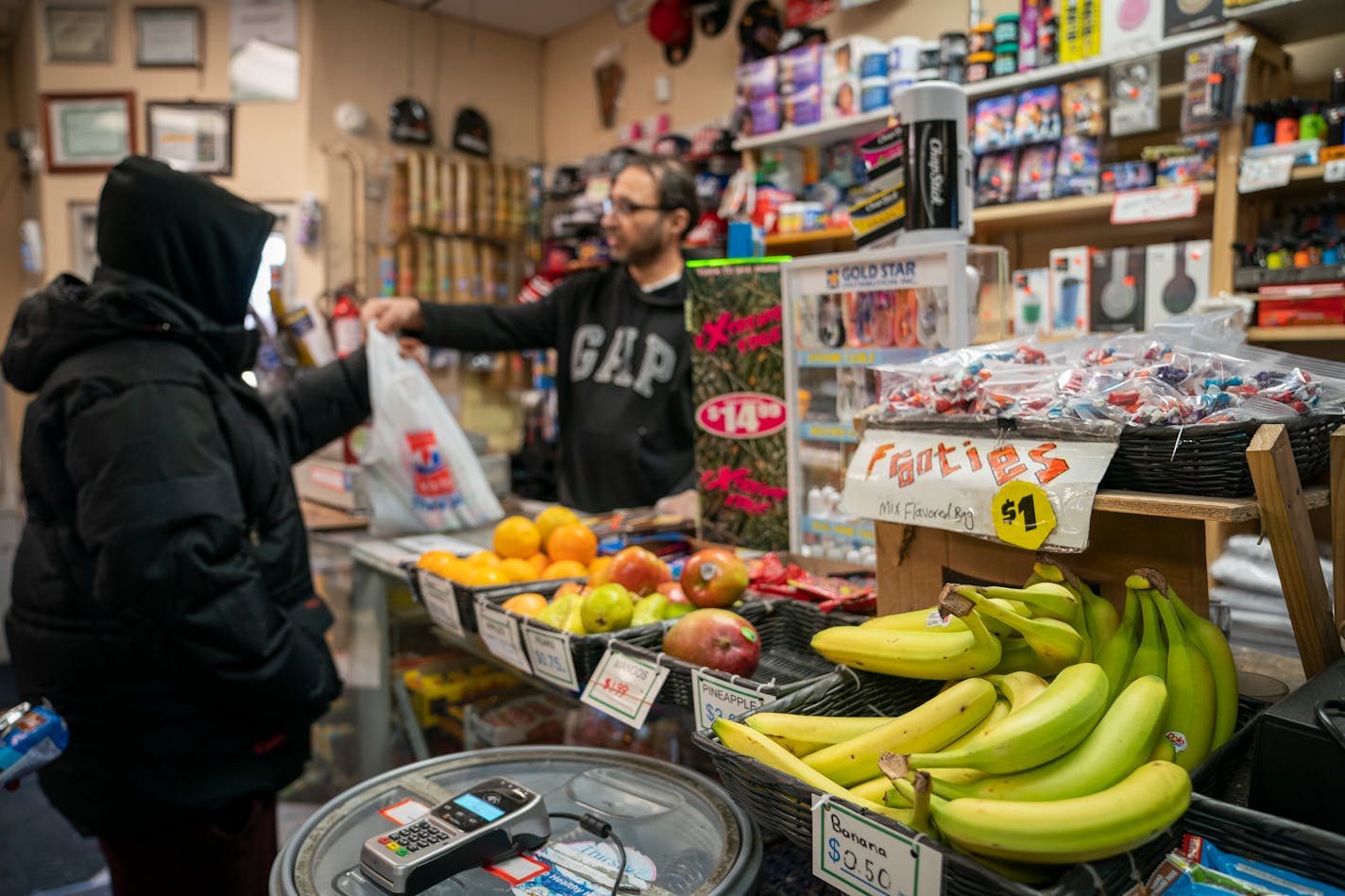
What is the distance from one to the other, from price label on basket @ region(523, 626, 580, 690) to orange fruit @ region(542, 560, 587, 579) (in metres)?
0.32

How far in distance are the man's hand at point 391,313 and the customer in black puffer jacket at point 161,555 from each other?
2.36 feet

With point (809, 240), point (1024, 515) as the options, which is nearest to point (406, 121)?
point (809, 240)

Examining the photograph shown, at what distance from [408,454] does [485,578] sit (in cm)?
79

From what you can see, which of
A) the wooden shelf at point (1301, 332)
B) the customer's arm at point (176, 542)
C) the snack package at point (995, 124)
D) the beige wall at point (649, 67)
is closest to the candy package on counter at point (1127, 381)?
the customer's arm at point (176, 542)

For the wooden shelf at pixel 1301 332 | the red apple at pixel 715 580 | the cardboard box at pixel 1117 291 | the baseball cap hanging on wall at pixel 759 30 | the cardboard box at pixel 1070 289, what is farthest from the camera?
the baseball cap hanging on wall at pixel 759 30

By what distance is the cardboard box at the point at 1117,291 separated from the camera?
119 inches

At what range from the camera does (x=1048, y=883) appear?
772 millimetres

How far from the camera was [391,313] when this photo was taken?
2730 millimetres

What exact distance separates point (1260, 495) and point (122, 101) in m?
5.68

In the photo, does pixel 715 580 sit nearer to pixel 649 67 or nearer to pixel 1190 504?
pixel 1190 504

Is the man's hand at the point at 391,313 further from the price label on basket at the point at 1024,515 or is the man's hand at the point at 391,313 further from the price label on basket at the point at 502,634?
the price label on basket at the point at 1024,515

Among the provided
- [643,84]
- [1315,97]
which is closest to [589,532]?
[1315,97]

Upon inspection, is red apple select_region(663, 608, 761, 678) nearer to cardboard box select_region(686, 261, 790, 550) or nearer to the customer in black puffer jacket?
cardboard box select_region(686, 261, 790, 550)

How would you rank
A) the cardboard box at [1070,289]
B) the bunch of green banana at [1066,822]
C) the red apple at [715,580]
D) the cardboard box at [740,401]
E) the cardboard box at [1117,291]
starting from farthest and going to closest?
the cardboard box at [1070,289]
the cardboard box at [1117,291]
the cardboard box at [740,401]
the red apple at [715,580]
the bunch of green banana at [1066,822]
